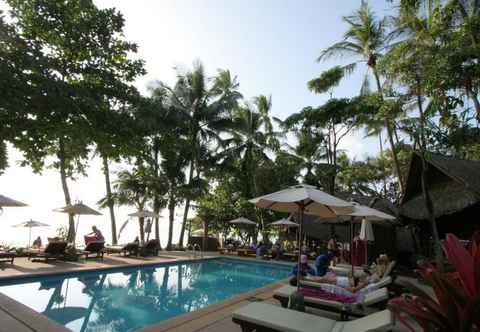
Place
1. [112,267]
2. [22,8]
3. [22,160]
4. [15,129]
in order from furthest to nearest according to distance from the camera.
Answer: [112,267]
[22,160]
[22,8]
[15,129]

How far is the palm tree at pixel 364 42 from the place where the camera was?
15.0m

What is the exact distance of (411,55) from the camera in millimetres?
9281

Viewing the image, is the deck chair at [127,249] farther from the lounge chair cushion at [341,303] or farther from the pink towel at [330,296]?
the pink towel at [330,296]

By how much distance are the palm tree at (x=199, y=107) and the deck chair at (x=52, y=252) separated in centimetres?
924

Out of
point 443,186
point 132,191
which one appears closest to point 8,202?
point 132,191

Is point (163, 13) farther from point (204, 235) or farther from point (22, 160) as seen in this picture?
point (204, 235)

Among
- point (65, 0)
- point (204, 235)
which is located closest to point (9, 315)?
point (65, 0)

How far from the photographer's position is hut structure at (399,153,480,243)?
9344mm

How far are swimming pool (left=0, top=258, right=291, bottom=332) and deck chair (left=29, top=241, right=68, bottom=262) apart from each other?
1.99m

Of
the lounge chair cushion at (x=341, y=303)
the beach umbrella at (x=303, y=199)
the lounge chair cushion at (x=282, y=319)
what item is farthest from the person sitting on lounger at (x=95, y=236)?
the lounge chair cushion at (x=282, y=319)

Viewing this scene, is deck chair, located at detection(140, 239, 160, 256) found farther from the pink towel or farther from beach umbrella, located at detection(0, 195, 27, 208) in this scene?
the pink towel

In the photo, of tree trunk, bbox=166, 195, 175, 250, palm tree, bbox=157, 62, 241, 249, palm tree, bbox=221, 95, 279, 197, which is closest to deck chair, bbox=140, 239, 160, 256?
tree trunk, bbox=166, 195, 175, 250

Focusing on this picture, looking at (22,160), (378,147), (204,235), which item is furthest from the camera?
(378,147)

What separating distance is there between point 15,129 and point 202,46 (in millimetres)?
7296
